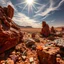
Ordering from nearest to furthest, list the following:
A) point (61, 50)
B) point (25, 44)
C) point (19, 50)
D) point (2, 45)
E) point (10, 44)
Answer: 1. point (61, 50)
2. point (2, 45)
3. point (10, 44)
4. point (19, 50)
5. point (25, 44)

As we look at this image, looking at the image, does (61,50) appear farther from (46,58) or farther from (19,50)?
(19,50)

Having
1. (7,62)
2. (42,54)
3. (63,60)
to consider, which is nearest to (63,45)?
(63,60)

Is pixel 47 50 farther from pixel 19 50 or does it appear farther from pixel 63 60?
pixel 19 50

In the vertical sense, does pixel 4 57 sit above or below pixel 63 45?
below

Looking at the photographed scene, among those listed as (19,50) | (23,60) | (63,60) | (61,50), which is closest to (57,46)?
A: (61,50)

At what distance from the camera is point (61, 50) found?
9523 mm

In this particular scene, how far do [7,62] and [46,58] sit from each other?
10.3 feet

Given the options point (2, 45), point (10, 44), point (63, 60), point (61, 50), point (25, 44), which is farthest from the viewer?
point (25, 44)

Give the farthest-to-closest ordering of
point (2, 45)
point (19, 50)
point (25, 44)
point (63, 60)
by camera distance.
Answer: point (25, 44) < point (19, 50) < point (2, 45) < point (63, 60)

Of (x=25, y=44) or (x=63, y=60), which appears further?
(x=25, y=44)

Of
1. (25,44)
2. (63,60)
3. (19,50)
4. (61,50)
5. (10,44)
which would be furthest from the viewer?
(25,44)

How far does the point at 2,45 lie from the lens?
10250 mm

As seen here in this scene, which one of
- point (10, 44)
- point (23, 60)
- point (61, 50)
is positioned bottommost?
point (23, 60)

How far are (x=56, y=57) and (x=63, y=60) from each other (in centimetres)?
59
